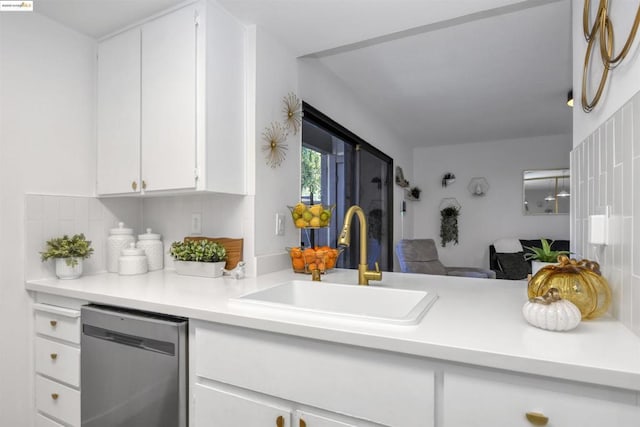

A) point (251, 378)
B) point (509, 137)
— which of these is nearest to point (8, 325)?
point (251, 378)

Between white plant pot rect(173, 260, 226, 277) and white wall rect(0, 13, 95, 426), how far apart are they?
2.24 feet

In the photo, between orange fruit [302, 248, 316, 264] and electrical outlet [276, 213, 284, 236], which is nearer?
orange fruit [302, 248, 316, 264]

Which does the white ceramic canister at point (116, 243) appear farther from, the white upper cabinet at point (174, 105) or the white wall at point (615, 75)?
the white wall at point (615, 75)

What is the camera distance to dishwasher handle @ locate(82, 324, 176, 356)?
1.17 metres

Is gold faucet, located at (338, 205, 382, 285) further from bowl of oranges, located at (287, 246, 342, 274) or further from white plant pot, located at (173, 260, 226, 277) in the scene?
white plant pot, located at (173, 260, 226, 277)

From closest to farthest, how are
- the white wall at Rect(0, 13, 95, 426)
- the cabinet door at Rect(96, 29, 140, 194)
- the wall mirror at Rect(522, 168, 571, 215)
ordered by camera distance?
the white wall at Rect(0, 13, 95, 426) → the cabinet door at Rect(96, 29, 140, 194) → the wall mirror at Rect(522, 168, 571, 215)

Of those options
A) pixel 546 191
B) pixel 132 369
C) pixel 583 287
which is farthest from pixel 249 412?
pixel 546 191

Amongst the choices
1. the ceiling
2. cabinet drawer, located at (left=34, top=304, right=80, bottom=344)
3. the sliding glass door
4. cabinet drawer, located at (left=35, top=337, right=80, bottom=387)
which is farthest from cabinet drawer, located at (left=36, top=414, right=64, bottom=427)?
the ceiling

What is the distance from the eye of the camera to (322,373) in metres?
0.93

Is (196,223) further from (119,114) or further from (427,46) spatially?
(427,46)

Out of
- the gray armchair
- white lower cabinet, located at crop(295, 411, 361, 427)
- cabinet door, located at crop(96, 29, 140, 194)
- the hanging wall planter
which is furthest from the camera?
the hanging wall planter

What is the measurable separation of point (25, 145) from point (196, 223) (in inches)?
33.1

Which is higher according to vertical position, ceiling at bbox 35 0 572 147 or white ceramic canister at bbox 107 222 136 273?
ceiling at bbox 35 0 572 147

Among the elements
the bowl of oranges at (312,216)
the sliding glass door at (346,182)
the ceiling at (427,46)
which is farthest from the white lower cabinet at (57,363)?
the ceiling at (427,46)
